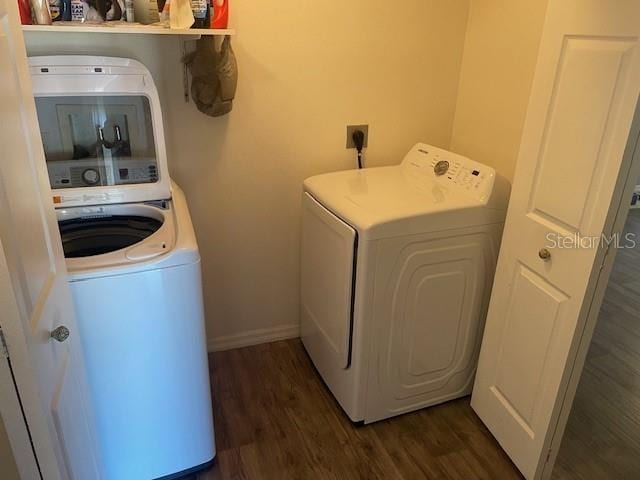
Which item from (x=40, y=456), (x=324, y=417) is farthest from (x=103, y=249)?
(x=324, y=417)

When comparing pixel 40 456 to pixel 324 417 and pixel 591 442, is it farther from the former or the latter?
pixel 591 442

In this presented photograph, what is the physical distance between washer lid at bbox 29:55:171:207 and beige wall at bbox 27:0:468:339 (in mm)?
157

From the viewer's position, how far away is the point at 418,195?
1925 millimetres

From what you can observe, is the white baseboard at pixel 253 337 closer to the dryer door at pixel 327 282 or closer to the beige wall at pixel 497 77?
the dryer door at pixel 327 282

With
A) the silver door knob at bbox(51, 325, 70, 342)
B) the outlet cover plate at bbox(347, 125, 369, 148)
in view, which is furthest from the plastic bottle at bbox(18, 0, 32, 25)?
the outlet cover plate at bbox(347, 125, 369, 148)

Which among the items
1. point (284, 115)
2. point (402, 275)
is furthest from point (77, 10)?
point (402, 275)

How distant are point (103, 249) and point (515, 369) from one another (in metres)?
1.55

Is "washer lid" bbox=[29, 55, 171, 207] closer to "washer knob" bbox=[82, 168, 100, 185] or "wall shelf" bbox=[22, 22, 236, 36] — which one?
"washer knob" bbox=[82, 168, 100, 185]

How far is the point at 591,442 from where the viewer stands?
1.89 meters

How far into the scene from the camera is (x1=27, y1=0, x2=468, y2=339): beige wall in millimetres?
2008

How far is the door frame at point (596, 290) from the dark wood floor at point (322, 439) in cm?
30

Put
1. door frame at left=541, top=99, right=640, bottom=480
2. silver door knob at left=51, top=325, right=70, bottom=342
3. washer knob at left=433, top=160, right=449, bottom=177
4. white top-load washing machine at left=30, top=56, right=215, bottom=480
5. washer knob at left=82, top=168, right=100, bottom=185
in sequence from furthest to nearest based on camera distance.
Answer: washer knob at left=433, top=160, right=449, bottom=177, washer knob at left=82, top=168, right=100, bottom=185, white top-load washing machine at left=30, top=56, right=215, bottom=480, door frame at left=541, top=99, right=640, bottom=480, silver door knob at left=51, top=325, right=70, bottom=342

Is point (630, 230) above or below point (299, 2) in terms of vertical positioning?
below

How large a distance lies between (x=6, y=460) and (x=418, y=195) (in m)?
1.52
